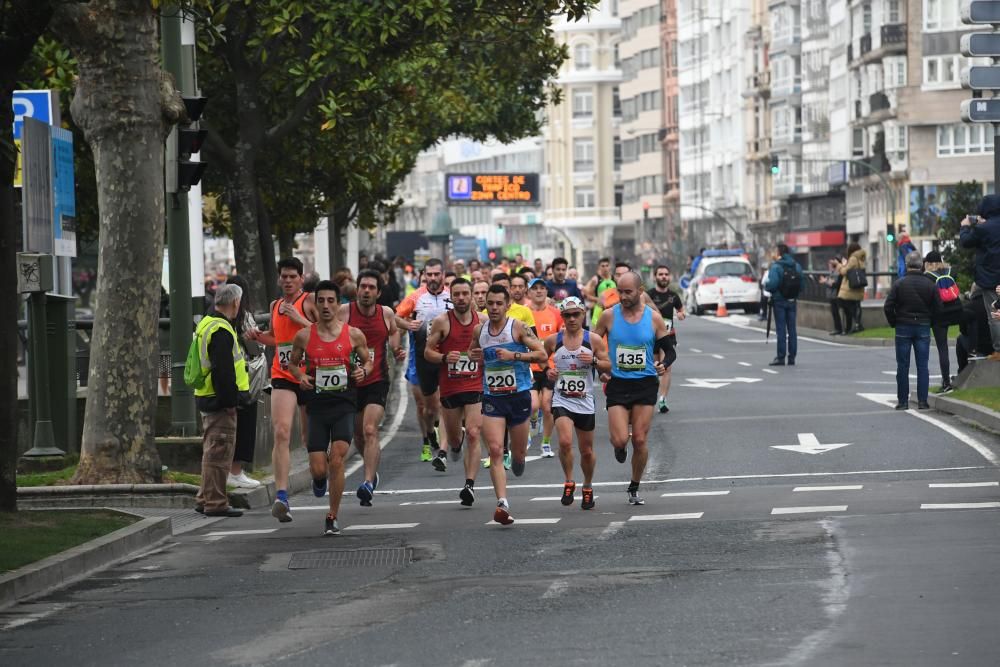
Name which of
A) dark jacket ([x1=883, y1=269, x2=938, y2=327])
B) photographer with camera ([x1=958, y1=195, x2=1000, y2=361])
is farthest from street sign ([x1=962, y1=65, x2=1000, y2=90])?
dark jacket ([x1=883, y1=269, x2=938, y2=327])

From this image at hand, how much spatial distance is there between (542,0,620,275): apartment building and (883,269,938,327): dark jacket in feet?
428

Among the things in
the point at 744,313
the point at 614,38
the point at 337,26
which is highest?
the point at 614,38

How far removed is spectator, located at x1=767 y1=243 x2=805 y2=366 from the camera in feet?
110

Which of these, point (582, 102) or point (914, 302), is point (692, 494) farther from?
point (582, 102)

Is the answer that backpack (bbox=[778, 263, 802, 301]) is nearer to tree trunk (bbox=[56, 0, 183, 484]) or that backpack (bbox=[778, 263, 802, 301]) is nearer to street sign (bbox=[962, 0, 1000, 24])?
street sign (bbox=[962, 0, 1000, 24])

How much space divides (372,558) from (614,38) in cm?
14432

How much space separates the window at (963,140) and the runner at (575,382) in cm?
7027

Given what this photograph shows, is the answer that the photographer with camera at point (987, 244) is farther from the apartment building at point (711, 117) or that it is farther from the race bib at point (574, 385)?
the apartment building at point (711, 117)

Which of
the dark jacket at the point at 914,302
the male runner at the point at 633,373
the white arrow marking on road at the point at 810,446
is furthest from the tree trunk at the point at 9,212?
the dark jacket at the point at 914,302

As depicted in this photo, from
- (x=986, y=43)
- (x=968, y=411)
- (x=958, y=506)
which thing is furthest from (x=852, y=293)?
(x=958, y=506)

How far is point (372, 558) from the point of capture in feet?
43.8

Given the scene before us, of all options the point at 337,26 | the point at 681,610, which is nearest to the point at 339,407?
the point at 681,610

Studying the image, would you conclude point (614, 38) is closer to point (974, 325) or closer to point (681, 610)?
point (974, 325)

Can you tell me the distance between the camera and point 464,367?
17.5 m
